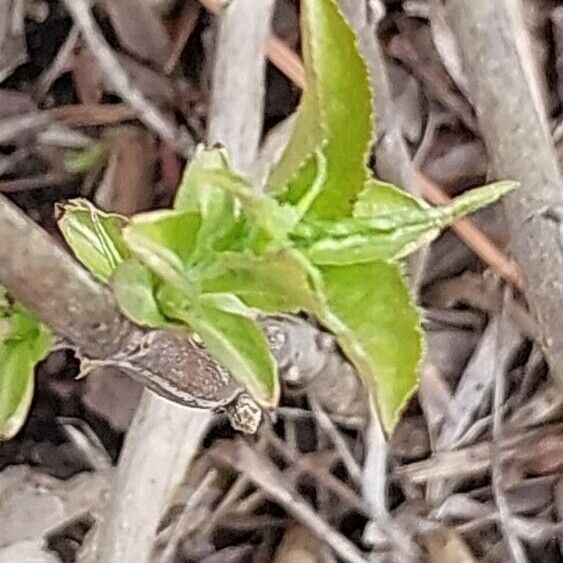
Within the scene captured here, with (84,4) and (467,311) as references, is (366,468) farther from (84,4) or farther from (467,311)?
(84,4)

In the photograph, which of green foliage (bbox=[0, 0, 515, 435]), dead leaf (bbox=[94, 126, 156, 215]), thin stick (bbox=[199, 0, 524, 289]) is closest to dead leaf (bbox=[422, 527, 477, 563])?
thin stick (bbox=[199, 0, 524, 289])

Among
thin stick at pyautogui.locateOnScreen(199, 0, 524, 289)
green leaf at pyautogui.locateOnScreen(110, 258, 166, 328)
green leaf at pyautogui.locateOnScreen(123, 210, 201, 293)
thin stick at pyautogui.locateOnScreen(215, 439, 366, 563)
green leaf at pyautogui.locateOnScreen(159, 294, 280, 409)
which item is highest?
green leaf at pyautogui.locateOnScreen(123, 210, 201, 293)

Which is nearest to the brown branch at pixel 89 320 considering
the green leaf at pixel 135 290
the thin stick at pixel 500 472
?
the green leaf at pixel 135 290

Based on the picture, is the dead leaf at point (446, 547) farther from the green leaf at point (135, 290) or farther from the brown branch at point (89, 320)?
the green leaf at point (135, 290)

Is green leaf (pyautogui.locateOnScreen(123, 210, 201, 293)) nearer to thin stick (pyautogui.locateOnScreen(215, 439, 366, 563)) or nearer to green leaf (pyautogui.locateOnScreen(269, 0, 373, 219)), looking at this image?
green leaf (pyautogui.locateOnScreen(269, 0, 373, 219))

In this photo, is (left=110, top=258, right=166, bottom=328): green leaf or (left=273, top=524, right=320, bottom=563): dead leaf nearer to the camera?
(left=110, top=258, right=166, bottom=328): green leaf

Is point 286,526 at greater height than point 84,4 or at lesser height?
lesser

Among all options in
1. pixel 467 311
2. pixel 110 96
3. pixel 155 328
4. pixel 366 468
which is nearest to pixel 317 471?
pixel 366 468
